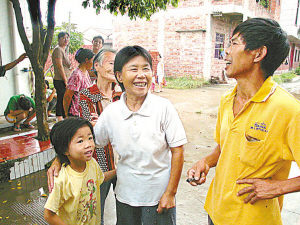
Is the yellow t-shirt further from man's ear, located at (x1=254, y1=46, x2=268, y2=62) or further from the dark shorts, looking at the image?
man's ear, located at (x1=254, y1=46, x2=268, y2=62)

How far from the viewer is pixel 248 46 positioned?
1354 mm

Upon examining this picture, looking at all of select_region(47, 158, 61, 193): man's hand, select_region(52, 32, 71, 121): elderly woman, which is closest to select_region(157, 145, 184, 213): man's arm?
select_region(47, 158, 61, 193): man's hand

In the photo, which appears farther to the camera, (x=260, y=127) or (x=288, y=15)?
(x=288, y=15)

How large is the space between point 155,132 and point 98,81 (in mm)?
972

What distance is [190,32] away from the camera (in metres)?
14.3

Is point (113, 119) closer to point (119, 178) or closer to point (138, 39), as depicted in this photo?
point (119, 178)

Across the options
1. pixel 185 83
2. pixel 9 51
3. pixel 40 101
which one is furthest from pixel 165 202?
pixel 185 83

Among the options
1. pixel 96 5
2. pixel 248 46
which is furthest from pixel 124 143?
pixel 96 5

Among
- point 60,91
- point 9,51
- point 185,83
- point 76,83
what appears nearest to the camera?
point 76,83

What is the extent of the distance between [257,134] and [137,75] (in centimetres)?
77

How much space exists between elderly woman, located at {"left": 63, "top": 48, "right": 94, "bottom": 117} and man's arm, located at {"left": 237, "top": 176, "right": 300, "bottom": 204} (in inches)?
98.2

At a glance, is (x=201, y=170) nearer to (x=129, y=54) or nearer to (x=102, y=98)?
(x=129, y=54)

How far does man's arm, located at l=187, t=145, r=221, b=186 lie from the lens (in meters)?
1.53

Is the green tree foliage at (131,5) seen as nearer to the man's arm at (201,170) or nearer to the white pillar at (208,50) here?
the man's arm at (201,170)
